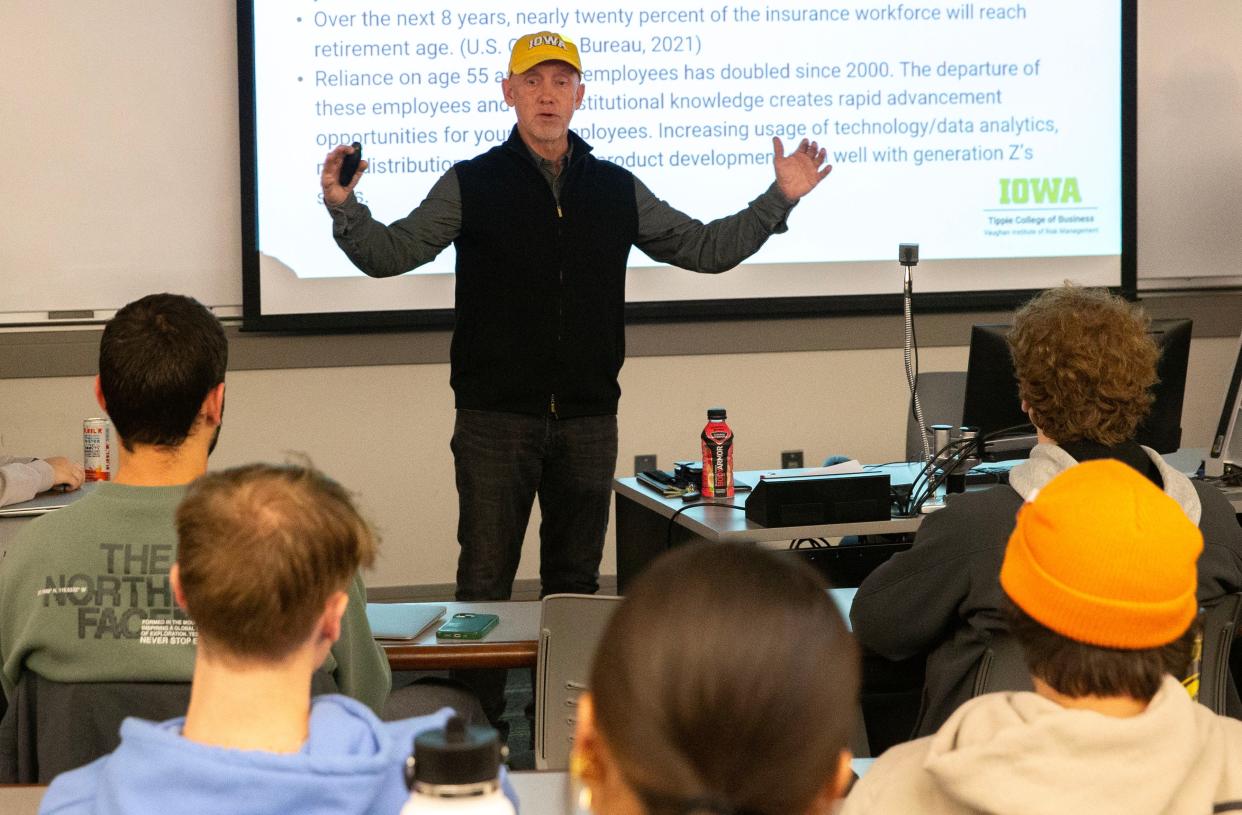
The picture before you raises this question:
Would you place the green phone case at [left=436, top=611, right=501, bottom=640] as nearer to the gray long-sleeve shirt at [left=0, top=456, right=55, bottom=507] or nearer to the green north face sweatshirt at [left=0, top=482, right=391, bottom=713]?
the green north face sweatshirt at [left=0, top=482, right=391, bottom=713]

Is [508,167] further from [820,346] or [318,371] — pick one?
[820,346]

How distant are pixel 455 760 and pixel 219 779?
331 mm

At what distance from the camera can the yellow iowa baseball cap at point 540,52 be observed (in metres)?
3.45

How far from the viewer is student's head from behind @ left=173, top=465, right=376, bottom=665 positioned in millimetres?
1121

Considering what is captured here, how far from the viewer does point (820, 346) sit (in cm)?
486

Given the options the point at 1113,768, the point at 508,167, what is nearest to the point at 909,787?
the point at 1113,768

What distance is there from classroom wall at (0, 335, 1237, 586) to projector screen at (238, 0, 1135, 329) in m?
0.24

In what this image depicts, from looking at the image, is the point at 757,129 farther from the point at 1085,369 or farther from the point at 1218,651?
the point at 1218,651

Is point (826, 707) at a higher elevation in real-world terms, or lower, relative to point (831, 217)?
lower

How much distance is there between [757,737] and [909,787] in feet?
2.02

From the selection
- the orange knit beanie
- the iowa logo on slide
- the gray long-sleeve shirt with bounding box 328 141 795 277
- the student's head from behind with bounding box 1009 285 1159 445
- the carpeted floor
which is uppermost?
the iowa logo on slide

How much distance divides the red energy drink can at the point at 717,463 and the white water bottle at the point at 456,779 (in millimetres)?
2408

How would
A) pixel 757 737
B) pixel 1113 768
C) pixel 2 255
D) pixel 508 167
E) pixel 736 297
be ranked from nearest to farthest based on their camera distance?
pixel 757 737, pixel 1113 768, pixel 508 167, pixel 2 255, pixel 736 297

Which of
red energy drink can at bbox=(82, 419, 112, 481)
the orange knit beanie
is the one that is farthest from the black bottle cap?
red energy drink can at bbox=(82, 419, 112, 481)
